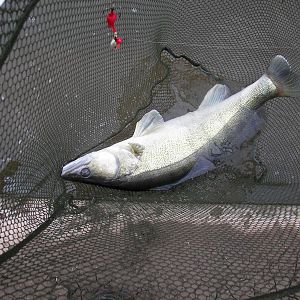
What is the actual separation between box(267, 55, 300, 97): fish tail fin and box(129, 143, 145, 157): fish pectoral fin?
1.20 meters

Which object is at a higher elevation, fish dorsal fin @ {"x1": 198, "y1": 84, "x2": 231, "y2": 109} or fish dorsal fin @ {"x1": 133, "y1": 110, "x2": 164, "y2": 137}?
fish dorsal fin @ {"x1": 198, "y1": 84, "x2": 231, "y2": 109}

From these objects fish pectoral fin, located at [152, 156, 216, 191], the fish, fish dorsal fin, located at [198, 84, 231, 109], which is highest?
fish dorsal fin, located at [198, 84, 231, 109]

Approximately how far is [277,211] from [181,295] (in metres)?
1.44

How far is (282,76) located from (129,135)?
1328 millimetres

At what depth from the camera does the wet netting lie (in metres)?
2.20

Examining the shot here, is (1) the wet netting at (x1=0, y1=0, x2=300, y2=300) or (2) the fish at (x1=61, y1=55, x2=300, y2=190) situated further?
(2) the fish at (x1=61, y1=55, x2=300, y2=190)

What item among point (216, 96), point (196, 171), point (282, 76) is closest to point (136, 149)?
point (196, 171)

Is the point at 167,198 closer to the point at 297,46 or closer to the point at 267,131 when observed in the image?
the point at 267,131

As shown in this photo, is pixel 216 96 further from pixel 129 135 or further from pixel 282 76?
pixel 129 135

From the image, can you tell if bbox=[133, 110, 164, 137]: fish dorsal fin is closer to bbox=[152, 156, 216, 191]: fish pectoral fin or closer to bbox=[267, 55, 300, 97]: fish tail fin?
bbox=[152, 156, 216, 191]: fish pectoral fin

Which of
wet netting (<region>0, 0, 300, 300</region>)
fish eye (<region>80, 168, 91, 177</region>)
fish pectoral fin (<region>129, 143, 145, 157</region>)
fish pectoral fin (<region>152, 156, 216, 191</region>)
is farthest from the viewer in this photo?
fish pectoral fin (<region>152, 156, 216, 191</region>)

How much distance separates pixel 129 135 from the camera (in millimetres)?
3629

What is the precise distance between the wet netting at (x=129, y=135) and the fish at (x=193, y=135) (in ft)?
0.58

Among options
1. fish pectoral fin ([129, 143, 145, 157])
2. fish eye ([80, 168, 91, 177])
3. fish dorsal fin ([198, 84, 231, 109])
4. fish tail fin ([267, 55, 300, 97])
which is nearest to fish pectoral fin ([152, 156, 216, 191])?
fish pectoral fin ([129, 143, 145, 157])
